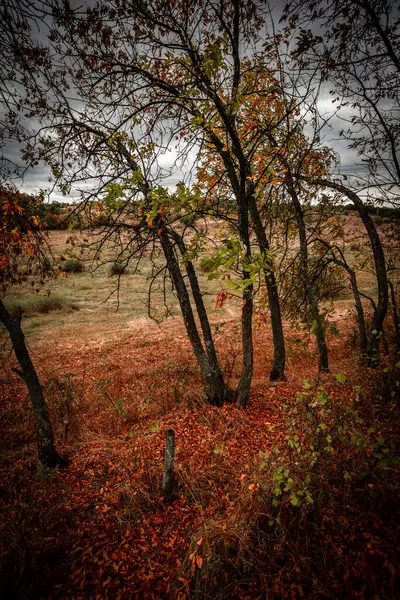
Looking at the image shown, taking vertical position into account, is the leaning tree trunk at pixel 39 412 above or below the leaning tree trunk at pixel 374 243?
below

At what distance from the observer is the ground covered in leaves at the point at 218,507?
2465 mm

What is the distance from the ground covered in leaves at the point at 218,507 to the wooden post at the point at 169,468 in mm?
131

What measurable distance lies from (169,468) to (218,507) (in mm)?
802

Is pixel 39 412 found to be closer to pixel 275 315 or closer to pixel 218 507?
pixel 218 507

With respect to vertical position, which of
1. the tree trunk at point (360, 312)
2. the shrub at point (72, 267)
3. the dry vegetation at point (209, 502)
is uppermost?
the shrub at point (72, 267)

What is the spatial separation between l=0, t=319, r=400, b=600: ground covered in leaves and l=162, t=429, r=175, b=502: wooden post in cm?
13

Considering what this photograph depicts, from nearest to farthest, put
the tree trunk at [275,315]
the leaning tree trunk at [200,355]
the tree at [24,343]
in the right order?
the tree at [24,343] < the leaning tree trunk at [200,355] < the tree trunk at [275,315]

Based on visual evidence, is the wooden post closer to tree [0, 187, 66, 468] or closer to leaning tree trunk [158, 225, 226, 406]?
tree [0, 187, 66, 468]

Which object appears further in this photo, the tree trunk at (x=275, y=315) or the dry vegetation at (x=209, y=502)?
the tree trunk at (x=275, y=315)

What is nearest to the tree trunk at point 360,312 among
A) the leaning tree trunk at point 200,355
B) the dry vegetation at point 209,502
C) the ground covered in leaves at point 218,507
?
the dry vegetation at point 209,502

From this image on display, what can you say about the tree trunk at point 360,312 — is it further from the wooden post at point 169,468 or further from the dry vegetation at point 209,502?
the wooden post at point 169,468

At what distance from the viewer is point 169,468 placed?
3.68 meters

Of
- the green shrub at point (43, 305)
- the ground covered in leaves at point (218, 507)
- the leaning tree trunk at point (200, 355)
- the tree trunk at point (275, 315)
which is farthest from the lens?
the green shrub at point (43, 305)

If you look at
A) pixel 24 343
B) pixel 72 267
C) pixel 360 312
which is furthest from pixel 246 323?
pixel 72 267
